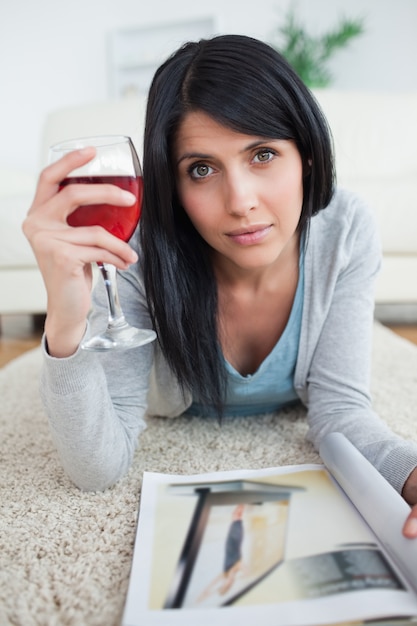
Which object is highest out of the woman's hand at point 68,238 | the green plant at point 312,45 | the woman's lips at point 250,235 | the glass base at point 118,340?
the green plant at point 312,45

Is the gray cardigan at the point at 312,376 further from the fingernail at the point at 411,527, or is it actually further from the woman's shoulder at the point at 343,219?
the fingernail at the point at 411,527

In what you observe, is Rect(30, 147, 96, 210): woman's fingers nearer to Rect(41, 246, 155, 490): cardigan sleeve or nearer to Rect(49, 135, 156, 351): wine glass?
Rect(49, 135, 156, 351): wine glass

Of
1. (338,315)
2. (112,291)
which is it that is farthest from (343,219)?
(112,291)

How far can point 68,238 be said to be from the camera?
2.33 ft

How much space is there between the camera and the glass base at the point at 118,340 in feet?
2.48

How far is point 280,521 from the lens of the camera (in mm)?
746

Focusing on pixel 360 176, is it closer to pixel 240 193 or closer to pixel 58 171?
pixel 240 193

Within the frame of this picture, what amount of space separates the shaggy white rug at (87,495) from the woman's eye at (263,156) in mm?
553

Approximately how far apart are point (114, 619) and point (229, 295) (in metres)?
0.71

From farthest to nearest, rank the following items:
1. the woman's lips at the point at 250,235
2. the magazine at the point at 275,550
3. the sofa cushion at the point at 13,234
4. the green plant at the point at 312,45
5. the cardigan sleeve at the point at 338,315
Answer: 1. the green plant at the point at 312,45
2. the sofa cushion at the point at 13,234
3. the cardigan sleeve at the point at 338,315
4. the woman's lips at the point at 250,235
5. the magazine at the point at 275,550

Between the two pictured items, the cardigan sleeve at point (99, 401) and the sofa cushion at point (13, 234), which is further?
the sofa cushion at point (13, 234)

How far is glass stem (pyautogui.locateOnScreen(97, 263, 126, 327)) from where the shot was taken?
759mm

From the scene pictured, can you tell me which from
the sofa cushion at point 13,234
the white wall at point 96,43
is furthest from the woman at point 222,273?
the white wall at point 96,43

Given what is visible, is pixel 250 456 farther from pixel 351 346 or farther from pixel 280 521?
pixel 280 521
